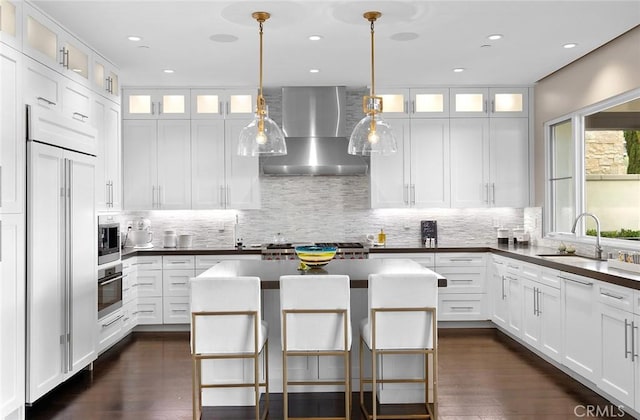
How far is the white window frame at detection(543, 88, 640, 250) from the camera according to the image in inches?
179

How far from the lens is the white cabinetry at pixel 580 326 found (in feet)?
12.5

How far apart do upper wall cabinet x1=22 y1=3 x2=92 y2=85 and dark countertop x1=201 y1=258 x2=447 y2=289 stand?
1.98m

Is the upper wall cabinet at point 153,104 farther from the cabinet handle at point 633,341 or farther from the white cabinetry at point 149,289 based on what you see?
the cabinet handle at point 633,341

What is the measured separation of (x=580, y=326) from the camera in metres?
3.99

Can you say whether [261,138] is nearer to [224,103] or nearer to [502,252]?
[224,103]

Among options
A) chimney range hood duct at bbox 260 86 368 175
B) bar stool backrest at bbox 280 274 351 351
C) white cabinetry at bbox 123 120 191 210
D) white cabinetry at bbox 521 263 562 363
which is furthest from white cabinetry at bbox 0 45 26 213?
white cabinetry at bbox 521 263 562 363

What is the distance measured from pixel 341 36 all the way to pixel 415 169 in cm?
232

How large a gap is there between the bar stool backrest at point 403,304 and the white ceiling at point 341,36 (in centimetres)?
196

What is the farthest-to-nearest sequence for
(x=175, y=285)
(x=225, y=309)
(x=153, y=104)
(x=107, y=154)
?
(x=153, y=104), (x=175, y=285), (x=107, y=154), (x=225, y=309)

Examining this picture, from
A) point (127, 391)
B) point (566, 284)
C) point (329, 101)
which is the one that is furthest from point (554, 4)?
point (127, 391)

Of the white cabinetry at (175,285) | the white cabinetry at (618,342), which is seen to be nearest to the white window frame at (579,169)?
the white cabinetry at (618,342)

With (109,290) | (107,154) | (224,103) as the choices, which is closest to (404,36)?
(224,103)

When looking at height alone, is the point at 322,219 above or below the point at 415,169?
below

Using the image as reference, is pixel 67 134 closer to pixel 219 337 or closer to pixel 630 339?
pixel 219 337
